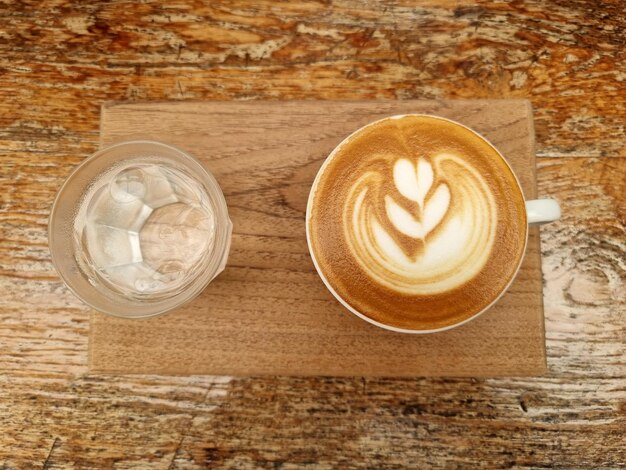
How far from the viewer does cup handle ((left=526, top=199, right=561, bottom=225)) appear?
1.90ft

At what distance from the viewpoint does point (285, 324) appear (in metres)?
0.66

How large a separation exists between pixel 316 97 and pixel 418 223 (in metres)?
0.32

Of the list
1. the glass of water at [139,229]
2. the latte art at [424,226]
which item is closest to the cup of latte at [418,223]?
the latte art at [424,226]

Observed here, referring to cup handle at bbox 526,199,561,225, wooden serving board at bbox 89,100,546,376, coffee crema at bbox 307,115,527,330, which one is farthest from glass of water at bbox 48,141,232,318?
cup handle at bbox 526,199,561,225

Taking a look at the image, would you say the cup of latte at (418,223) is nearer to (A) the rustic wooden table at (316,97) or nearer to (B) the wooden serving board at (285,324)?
(B) the wooden serving board at (285,324)

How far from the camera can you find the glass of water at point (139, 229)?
0.61 meters

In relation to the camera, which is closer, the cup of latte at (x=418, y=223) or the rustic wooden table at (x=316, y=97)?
the cup of latte at (x=418, y=223)

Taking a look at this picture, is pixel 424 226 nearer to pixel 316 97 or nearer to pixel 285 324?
pixel 285 324

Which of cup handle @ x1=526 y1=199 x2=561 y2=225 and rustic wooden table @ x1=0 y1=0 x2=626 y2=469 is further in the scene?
rustic wooden table @ x1=0 y1=0 x2=626 y2=469

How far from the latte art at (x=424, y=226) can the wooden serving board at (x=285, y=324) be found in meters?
0.11

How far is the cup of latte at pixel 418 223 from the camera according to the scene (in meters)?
0.57

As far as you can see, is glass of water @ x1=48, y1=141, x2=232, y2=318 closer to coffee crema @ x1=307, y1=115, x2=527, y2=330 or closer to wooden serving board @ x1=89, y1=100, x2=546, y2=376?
wooden serving board @ x1=89, y1=100, x2=546, y2=376

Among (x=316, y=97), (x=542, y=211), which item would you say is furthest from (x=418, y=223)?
(x=316, y=97)

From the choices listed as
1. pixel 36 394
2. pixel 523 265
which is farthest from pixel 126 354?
pixel 523 265
